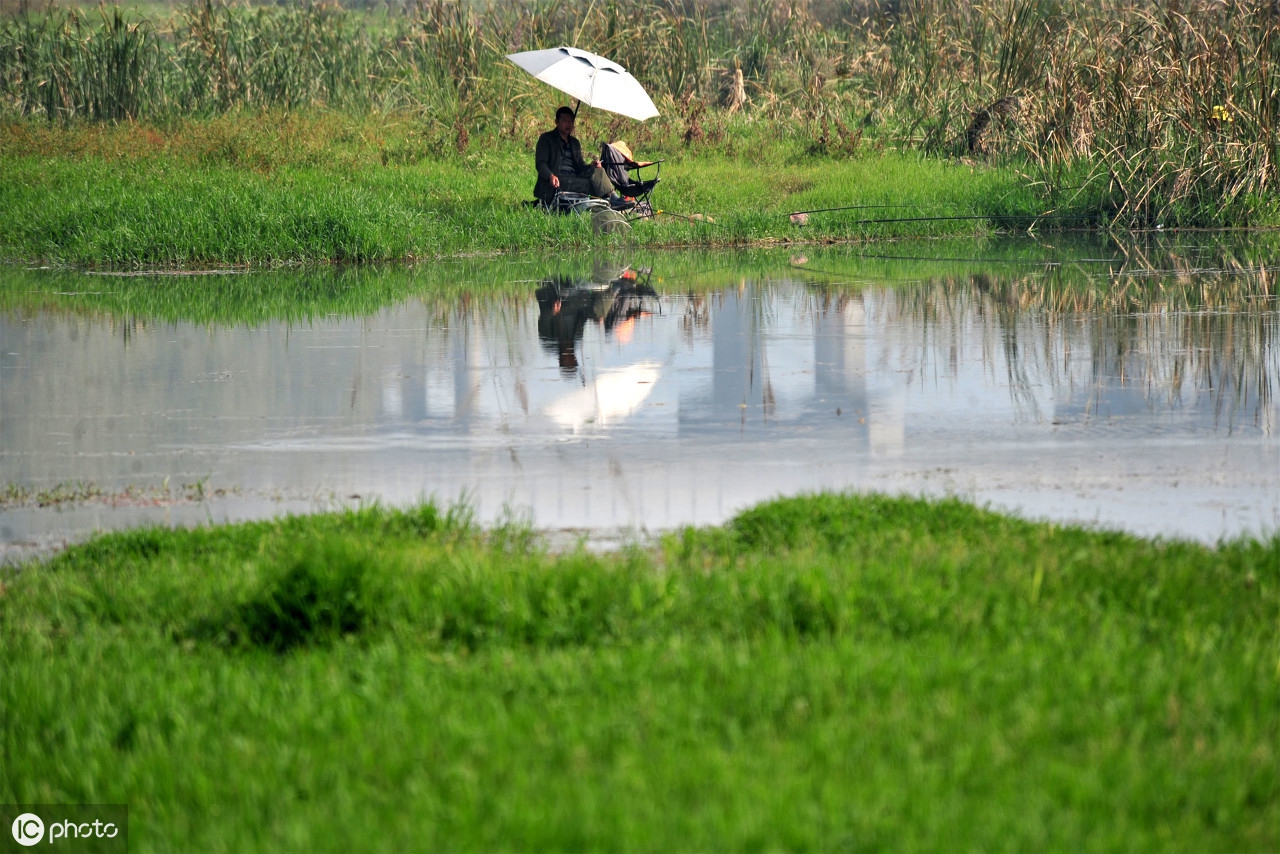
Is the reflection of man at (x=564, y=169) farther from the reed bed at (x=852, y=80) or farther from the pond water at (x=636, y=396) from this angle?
the reed bed at (x=852, y=80)

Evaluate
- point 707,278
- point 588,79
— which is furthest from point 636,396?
point 588,79

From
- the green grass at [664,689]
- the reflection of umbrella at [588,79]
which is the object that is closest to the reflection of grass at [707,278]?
the reflection of umbrella at [588,79]

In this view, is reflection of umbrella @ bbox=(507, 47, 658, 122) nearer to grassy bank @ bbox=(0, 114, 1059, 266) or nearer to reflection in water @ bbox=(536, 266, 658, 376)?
grassy bank @ bbox=(0, 114, 1059, 266)

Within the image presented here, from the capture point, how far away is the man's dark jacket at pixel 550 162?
20.3 meters

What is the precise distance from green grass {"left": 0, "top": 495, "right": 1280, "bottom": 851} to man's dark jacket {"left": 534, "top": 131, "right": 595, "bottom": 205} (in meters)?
14.2

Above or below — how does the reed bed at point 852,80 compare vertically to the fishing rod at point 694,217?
above

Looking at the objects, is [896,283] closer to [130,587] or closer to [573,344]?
[573,344]

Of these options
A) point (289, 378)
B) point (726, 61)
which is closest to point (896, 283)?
point (289, 378)

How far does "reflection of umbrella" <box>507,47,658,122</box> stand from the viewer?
66.3 feet

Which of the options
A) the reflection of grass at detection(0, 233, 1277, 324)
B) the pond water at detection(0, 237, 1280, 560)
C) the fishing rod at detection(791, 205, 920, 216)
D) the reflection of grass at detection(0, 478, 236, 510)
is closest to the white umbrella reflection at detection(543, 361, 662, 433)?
the pond water at detection(0, 237, 1280, 560)

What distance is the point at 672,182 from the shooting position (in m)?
23.8

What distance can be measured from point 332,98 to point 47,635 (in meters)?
23.5

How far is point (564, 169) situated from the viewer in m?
20.6

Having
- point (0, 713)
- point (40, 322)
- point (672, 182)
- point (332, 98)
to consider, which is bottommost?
point (0, 713)
